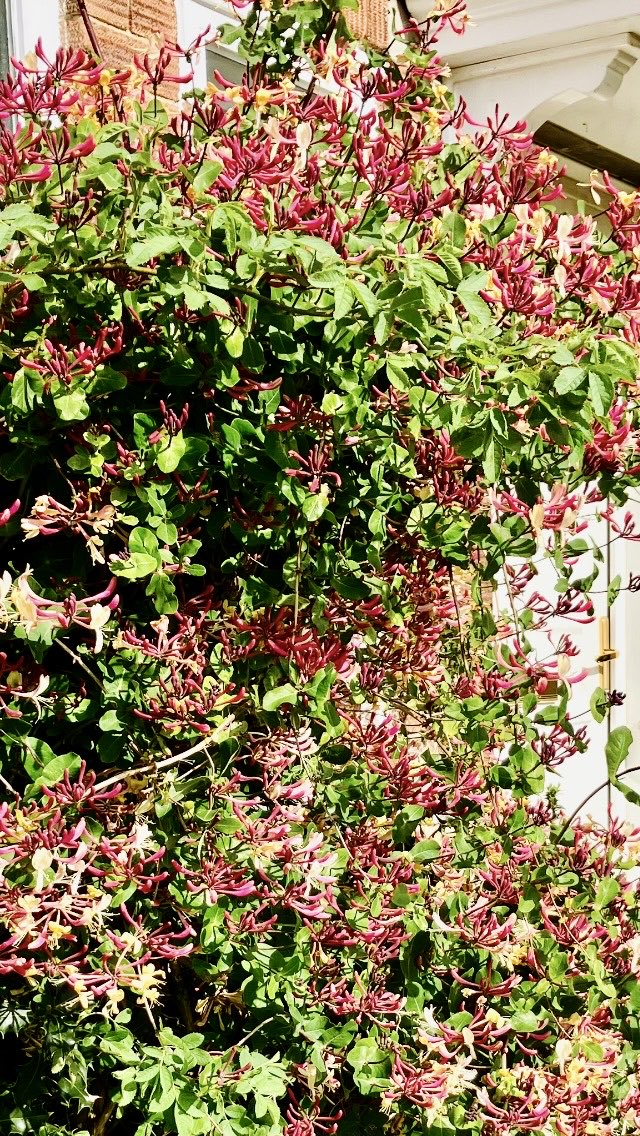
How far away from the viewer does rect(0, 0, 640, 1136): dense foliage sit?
5.14 ft

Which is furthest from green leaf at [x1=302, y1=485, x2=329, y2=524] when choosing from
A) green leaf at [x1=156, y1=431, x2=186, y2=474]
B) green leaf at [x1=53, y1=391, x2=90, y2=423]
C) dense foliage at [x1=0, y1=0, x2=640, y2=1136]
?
green leaf at [x1=53, y1=391, x2=90, y2=423]

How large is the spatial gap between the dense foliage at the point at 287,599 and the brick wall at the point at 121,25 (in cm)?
83

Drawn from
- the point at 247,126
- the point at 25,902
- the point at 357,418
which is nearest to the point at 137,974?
the point at 25,902

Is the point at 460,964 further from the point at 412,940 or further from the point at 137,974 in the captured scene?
the point at 137,974

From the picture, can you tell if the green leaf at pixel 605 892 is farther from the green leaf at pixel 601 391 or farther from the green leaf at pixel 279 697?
the green leaf at pixel 601 391

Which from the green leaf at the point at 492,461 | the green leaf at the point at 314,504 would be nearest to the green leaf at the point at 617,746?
the green leaf at the point at 492,461

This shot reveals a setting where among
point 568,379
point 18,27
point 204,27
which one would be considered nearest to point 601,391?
point 568,379

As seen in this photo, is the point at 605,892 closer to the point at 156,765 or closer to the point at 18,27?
the point at 156,765

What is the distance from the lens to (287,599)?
1.80 meters

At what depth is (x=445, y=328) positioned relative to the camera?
1792 millimetres

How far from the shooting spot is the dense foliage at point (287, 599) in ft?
5.14

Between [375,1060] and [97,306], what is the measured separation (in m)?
1.15

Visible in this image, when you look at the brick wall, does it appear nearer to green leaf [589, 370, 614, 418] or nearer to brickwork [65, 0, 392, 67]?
brickwork [65, 0, 392, 67]

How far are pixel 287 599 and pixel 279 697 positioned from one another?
0.16 meters
